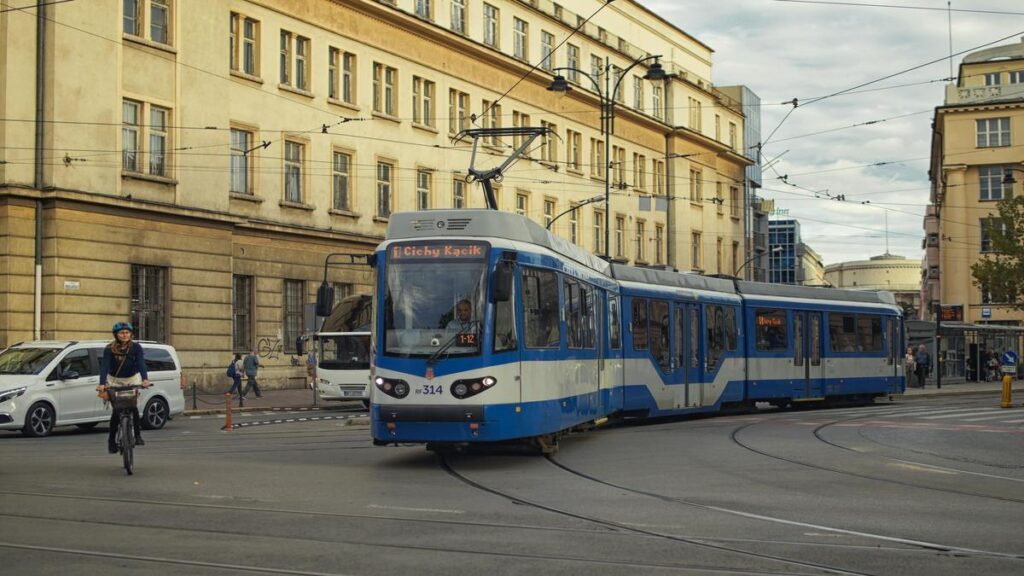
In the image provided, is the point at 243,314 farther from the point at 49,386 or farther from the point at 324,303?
the point at 324,303

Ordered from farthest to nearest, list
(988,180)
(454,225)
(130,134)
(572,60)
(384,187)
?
1. (988,180)
2. (572,60)
3. (384,187)
4. (130,134)
5. (454,225)

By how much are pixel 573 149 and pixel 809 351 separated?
3209 centimetres

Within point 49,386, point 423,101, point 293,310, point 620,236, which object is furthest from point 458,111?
point 49,386

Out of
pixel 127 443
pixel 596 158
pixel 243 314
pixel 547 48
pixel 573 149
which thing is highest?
pixel 547 48

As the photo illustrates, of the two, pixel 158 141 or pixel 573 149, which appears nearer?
pixel 158 141

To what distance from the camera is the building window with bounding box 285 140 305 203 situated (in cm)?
4488

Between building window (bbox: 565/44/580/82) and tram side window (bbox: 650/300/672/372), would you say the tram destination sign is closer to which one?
tram side window (bbox: 650/300/672/372)

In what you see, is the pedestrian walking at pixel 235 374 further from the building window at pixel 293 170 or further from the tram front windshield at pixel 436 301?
the tram front windshield at pixel 436 301

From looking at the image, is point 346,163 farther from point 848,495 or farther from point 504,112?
point 848,495

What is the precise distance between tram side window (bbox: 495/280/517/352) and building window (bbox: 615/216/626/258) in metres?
51.5

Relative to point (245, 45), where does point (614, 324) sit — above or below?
below

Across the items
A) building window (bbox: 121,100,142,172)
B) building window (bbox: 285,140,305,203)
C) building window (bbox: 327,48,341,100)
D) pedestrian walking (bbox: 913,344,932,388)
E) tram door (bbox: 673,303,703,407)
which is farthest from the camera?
pedestrian walking (bbox: 913,344,932,388)

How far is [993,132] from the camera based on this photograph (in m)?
85.4

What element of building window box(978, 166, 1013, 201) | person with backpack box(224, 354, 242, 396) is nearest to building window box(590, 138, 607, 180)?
person with backpack box(224, 354, 242, 396)
